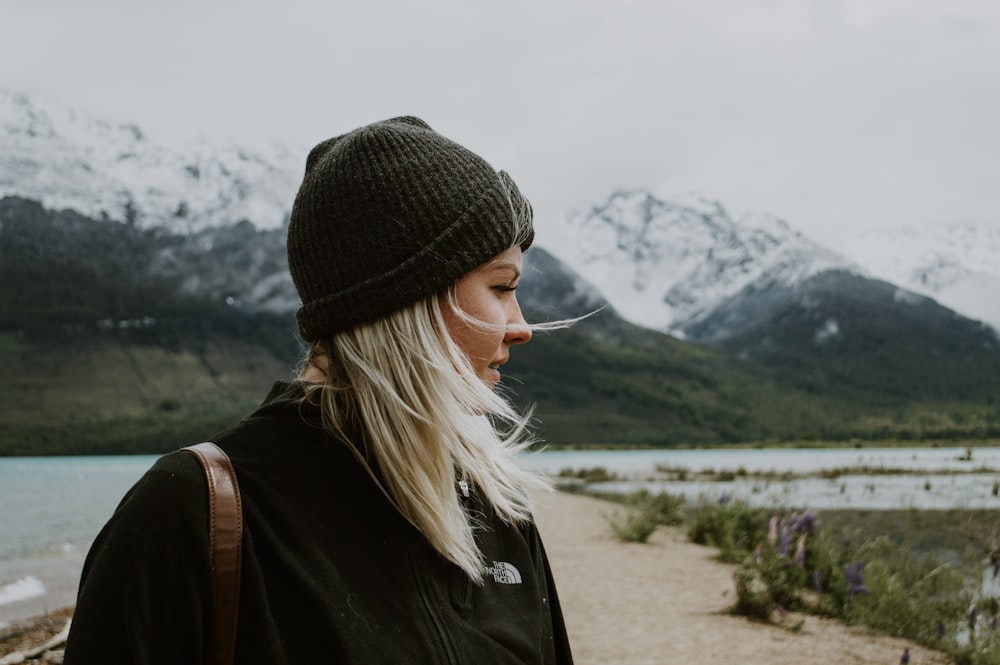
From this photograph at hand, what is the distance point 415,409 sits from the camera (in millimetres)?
1320

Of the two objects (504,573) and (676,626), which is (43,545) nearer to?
(676,626)

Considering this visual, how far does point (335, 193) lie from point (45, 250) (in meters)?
212

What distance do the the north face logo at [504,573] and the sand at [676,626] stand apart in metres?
4.69

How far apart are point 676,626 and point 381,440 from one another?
6335 mm

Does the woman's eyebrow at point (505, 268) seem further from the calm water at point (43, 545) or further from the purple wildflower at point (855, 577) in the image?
the calm water at point (43, 545)

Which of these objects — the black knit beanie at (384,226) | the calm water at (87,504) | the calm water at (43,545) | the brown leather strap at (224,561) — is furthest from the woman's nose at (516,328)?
the calm water at (43,545)

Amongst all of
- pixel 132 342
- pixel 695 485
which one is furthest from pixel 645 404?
pixel 695 485

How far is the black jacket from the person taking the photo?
105cm

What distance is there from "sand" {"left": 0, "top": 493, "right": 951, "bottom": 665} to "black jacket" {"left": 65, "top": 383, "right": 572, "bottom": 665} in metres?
4.95

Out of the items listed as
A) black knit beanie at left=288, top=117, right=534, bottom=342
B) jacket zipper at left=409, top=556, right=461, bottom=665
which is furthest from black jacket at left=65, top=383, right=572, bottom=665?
black knit beanie at left=288, top=117, right=534, bottom=342

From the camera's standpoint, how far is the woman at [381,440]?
1177 millimetres

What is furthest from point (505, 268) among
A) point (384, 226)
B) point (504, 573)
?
point (504, 573)

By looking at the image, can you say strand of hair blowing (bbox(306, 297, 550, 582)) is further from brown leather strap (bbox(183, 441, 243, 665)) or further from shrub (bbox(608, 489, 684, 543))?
shrub (bbox(608, 489, 684, 543))

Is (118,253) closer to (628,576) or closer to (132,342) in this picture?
(132,342)
